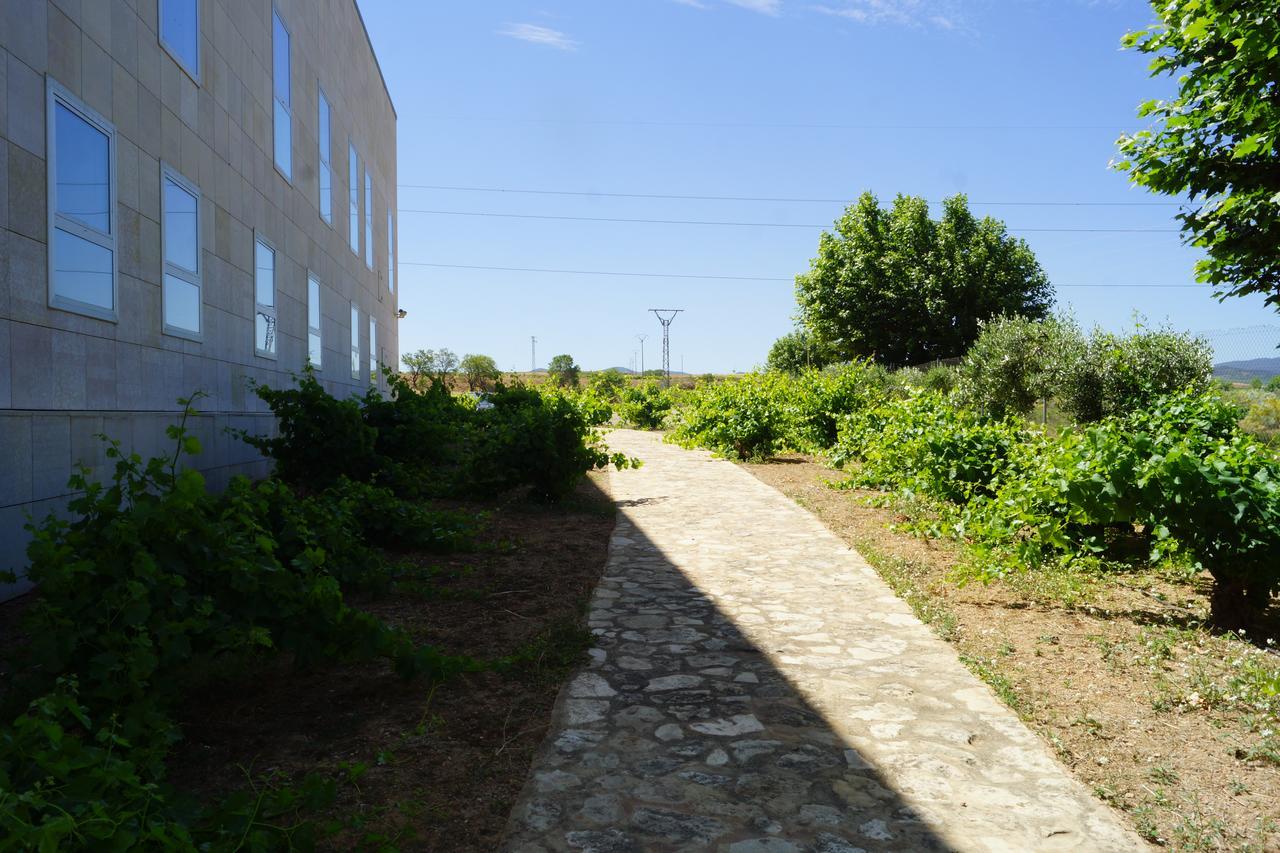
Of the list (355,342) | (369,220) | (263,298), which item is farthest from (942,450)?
(369,220)

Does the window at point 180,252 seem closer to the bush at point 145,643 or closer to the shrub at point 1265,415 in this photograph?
the bush at point 145,643

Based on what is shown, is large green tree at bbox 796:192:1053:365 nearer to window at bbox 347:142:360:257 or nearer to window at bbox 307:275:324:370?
window at bbox 347:142:360:257

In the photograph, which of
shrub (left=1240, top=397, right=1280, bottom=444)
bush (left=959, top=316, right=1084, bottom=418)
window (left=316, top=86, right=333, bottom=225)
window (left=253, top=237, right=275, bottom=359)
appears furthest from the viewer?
bush (left=959, top=316, right=1084, bottom=418)

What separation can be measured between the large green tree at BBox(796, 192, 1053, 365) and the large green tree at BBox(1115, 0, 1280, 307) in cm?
2474

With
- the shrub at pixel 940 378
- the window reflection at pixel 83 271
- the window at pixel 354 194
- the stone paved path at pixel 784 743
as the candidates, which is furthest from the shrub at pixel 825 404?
the shrub at pixel 940 378

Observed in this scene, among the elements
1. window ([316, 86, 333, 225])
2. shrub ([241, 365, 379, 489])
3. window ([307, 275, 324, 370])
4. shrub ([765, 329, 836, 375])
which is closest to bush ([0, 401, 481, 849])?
shrub ([241, 365, 379, 489])

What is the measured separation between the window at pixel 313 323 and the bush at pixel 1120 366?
57.7 ft

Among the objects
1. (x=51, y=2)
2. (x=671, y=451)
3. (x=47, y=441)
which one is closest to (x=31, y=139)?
(x=51, y=2)

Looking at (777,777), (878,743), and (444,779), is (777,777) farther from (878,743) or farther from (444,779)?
(444,779)

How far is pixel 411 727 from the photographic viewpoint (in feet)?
12.9

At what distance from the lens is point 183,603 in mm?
3340

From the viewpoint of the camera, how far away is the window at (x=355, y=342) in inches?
700

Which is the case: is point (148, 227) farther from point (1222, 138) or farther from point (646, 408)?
point (646, 408)

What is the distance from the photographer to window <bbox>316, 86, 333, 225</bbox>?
590 inches
